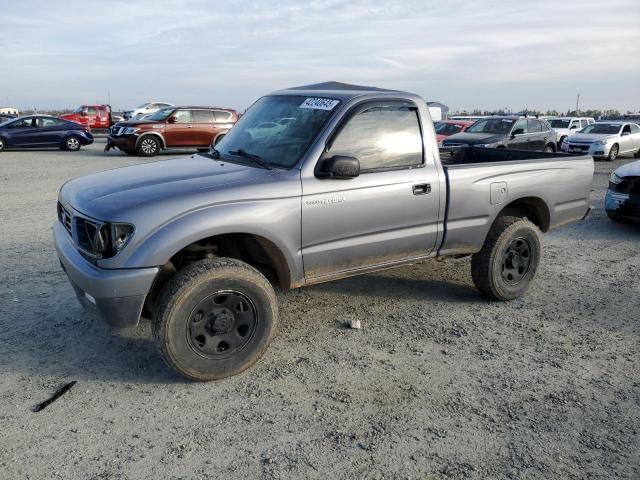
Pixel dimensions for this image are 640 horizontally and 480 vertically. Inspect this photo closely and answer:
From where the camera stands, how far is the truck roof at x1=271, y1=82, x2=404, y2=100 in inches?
163

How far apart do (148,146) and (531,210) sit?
50.0 ft

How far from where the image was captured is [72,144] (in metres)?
20.7

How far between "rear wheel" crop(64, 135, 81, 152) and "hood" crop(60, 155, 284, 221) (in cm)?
1856

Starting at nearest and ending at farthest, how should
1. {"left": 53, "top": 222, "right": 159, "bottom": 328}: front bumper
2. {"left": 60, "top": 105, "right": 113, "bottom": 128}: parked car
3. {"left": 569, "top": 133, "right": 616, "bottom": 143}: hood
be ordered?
{"left": 53, "top": 222, "right": 159, "bottom": 328}: front bumper, {"left": 569, "top": 133, "right": 616, "bottom": 143}: hood, {"left": 60, "top": 105, "right": 113, "bottom": 128}: parked car

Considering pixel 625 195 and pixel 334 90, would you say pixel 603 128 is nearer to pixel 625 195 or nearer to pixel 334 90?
pixel 625 195

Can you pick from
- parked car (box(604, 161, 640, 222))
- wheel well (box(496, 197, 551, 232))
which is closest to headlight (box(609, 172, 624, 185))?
parked car (box(604, 161, 640, 222))

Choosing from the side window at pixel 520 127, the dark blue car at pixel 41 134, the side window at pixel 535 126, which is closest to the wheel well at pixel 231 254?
the side window at pixel 520 127

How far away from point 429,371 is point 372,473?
116 cm

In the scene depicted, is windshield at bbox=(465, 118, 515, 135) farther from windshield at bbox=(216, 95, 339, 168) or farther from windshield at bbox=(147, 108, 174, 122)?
windshield at bbox=(216, 95, 339, 168)

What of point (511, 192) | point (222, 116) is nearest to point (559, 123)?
point (222, 116)

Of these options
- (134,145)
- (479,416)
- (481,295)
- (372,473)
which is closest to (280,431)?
(372,473)

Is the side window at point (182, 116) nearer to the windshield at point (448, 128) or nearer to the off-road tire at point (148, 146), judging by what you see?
the off-road tire at point (148, 146)

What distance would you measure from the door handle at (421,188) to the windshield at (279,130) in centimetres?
88

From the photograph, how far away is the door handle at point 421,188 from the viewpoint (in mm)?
4141
